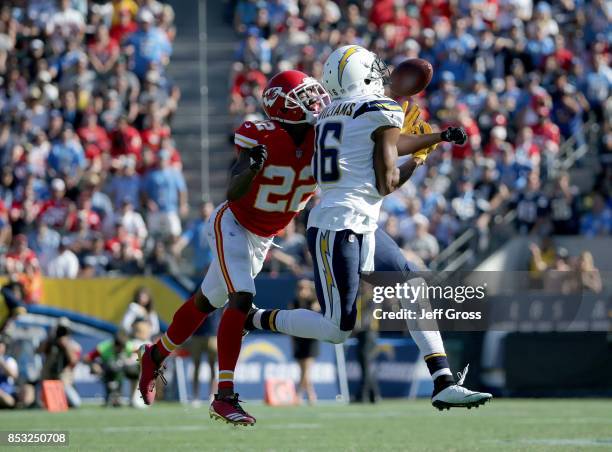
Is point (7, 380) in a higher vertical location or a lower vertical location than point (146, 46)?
lower

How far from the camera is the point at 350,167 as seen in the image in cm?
718

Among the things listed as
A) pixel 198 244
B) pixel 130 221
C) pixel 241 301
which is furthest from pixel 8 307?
pixel 241 301

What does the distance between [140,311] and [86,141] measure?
3.66 metres

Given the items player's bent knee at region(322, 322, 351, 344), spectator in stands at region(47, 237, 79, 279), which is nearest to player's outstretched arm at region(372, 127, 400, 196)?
player's bent knee at region(322, 322, 351, 344)

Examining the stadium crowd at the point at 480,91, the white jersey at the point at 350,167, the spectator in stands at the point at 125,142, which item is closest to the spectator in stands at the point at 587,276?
A: the stadium crowd at the point at 480,91

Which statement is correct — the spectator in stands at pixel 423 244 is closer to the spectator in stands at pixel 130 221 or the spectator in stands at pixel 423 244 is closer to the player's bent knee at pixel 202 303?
the spectator in stands at pixel 130 221

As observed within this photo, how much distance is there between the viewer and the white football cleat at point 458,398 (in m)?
6.81

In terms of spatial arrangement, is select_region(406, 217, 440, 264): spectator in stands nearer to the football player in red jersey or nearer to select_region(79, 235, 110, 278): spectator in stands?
select_region(79, 235, 110, 278): spectator in stands

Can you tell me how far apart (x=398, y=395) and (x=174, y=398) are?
260 centimetres

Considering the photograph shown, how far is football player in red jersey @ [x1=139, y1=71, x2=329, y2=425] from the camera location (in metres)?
7.58

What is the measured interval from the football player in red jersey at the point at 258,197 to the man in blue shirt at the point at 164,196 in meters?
8.00

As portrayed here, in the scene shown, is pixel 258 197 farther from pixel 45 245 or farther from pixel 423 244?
pixel 45 245

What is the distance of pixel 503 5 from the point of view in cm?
1873

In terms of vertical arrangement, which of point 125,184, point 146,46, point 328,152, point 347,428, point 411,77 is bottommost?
point 347,428
